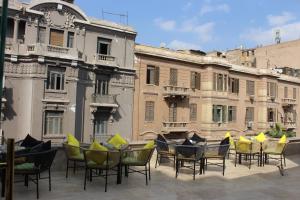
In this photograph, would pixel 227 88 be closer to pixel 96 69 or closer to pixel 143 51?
pixel 143 51

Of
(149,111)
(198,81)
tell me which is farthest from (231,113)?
(149,111)

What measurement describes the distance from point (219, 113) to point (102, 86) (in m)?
13.3

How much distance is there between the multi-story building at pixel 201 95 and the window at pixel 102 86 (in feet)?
8.58

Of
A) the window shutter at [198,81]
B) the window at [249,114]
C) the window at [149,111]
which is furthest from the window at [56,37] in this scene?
the window at [249,114]

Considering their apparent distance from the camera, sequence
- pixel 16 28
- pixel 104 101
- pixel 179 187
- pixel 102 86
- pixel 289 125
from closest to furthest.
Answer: pixel 179 187, pixel 16 28, pixel 104 101, pixel 102 86, pixel 289 125

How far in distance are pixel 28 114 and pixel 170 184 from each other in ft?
57.2

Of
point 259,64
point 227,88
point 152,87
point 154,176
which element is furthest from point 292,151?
point 259,64

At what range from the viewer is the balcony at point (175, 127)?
30.1 metres

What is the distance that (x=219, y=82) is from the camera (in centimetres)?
3416

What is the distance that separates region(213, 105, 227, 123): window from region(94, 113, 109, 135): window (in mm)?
11802

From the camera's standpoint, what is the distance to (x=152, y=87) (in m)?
29.5

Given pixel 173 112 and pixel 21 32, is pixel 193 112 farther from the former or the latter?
pixel 21 32

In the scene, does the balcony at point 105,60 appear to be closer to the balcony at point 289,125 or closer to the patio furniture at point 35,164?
the patio furniture at point 35,164

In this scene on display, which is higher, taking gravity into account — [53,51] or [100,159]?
[53,51]
